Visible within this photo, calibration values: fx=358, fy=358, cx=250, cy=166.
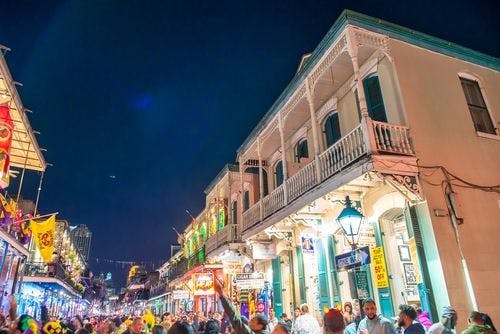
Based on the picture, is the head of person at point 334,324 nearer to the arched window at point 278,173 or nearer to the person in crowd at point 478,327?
the person in crowd at point 478,327

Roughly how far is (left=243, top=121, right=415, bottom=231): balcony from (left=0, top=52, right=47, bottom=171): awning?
939cm

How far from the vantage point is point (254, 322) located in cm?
414

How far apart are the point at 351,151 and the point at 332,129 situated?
12.7ft

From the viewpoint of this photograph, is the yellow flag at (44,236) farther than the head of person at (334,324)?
Yes

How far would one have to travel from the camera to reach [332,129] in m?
13.0

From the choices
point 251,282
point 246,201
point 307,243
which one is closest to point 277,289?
point 251,282

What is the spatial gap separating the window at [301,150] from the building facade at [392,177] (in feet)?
1.33

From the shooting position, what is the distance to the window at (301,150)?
14.9 m

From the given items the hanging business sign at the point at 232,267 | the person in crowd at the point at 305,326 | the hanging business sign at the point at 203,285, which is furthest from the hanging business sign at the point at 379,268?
the hanging business sign at the point at 203,285

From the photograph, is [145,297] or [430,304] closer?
[430,304]

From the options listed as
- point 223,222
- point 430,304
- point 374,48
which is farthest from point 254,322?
point 223,222

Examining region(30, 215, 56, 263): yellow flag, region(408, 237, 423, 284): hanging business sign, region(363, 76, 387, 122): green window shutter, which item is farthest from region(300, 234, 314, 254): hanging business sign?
region(30, 215, 56, 263): yellow flag

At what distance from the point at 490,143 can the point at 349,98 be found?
437cm

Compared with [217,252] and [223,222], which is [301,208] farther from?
[223,222]
